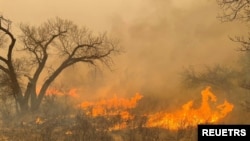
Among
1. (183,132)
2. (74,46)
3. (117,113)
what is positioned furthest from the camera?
(74,46)

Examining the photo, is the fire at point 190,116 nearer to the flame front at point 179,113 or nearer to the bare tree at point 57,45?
the flame front at point 179,113

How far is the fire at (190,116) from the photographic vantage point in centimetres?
1845

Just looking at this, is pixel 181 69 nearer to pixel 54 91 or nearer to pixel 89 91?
pixel 89 91

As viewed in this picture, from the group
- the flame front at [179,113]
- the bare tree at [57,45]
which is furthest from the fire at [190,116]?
the bare tree at [57,45]

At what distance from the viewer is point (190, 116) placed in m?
19.7

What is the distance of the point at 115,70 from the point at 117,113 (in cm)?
1413

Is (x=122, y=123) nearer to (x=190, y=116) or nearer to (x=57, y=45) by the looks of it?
(x=190, y=116)

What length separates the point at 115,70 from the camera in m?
35.7

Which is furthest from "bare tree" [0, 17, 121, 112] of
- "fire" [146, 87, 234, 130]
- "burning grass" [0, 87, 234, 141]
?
"fire" [146, 87, 234, 130]

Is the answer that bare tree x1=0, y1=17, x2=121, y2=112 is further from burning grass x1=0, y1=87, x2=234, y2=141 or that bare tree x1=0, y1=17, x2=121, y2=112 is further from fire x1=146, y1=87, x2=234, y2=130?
fire x1=146, y1=87, x2=234, y2=130

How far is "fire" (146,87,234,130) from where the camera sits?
60.5ft

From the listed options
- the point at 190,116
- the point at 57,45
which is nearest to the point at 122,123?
the point at 190,116

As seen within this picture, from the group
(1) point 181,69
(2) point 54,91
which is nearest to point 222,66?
(1) point 181,69

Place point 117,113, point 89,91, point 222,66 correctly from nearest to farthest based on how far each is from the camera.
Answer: point 117,113
point 222,66
point 89,91
